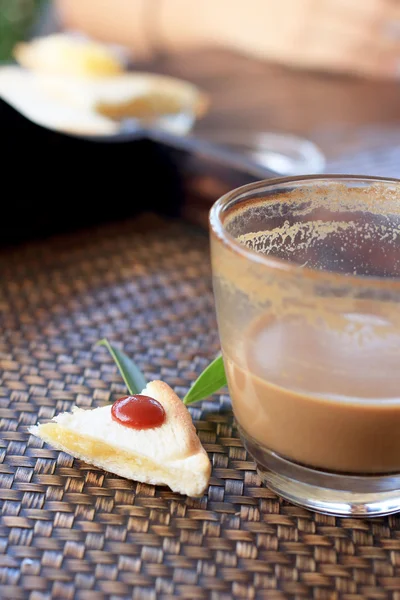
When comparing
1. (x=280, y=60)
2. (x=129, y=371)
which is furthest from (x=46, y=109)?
(x=280, y=60)

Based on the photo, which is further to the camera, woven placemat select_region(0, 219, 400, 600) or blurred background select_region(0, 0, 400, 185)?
blurred background select_region(0, 0, 400, 185)

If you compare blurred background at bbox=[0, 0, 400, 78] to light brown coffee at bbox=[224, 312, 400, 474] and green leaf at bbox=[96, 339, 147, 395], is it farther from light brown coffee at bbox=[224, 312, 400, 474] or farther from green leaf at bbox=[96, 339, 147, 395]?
light brown coffee at bbox=[224, 312, 400, 474]

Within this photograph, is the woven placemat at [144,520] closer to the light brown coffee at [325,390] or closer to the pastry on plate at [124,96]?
the light brown coffee at [325,390]

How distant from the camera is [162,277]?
0.90 metres

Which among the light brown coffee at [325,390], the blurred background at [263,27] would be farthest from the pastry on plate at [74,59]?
the light brown coffee at [325,390]

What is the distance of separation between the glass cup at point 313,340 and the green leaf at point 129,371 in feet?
0.42

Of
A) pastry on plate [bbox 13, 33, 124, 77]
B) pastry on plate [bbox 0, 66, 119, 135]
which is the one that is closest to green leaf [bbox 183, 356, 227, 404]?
pastry on plate [bbox 0, 66, 119, 135]

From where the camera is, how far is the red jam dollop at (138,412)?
0.56 m

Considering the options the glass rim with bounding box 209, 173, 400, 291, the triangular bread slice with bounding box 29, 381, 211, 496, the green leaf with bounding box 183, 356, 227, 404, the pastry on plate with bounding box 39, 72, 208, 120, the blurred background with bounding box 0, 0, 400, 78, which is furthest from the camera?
the blurred background with bounding box 0, 0, 400, 78

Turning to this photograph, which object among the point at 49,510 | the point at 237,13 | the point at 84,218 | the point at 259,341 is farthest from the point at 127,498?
the point at 237,13

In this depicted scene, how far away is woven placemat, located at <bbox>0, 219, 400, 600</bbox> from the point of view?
0.47m

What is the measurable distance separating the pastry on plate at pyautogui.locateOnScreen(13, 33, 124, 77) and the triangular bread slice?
103 centimetres

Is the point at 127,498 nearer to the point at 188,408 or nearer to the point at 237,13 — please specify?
the point at 188,408

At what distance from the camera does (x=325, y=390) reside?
468mm
